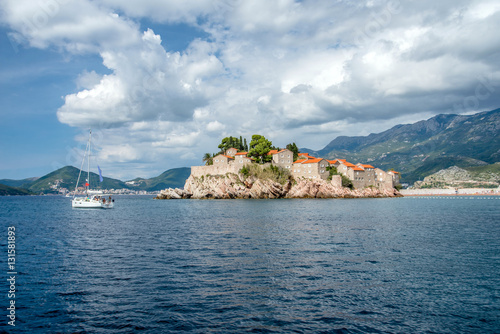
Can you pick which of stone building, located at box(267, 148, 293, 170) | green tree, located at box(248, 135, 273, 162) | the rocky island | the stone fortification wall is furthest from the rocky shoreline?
green tree, located at box(248, 135, 273, 162)

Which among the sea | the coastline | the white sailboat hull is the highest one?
the coastline

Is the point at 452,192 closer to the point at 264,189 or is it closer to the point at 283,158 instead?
the point at 283,158

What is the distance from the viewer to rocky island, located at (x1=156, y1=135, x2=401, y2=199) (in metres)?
112

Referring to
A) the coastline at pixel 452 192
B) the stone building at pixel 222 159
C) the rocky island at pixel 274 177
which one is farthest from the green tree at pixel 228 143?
the coastline at pixel 452 192

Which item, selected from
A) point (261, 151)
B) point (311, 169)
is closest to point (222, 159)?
point (261, 151)

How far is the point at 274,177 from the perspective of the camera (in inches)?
4419

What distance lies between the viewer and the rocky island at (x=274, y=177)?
11156 cm

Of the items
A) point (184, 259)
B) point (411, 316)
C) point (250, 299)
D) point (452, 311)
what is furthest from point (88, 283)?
point (452, 311)

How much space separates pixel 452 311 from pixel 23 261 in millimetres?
25506

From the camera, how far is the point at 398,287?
15984mm

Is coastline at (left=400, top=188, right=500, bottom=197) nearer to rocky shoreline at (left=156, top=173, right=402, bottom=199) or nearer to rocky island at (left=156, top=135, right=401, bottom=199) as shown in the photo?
rocky island at (left=156, top=135, right=401, bottom=199)

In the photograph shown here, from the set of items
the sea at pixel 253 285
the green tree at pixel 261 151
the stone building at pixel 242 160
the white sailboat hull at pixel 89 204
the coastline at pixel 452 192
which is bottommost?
the sea at pixel 253 285

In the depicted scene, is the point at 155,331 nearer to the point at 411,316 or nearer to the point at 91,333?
the point at 91,333

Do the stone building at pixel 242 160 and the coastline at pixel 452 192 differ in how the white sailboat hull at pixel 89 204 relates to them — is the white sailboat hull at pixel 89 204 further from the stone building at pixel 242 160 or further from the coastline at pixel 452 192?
the coastline at pixel 452 192
